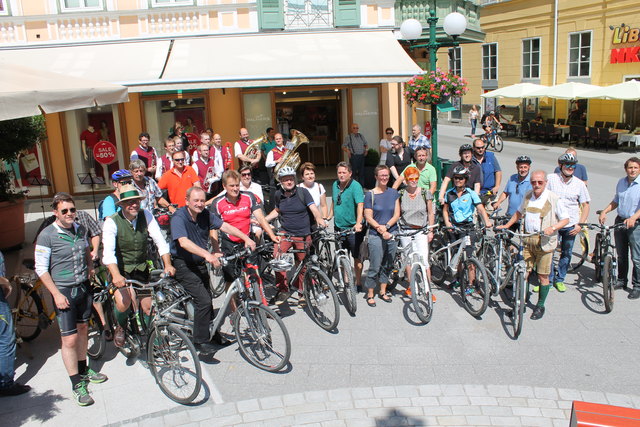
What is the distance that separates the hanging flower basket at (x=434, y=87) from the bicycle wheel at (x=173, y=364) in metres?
7.28

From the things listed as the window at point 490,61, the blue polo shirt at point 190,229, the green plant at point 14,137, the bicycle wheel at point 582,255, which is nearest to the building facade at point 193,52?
the green plant at point 14,137

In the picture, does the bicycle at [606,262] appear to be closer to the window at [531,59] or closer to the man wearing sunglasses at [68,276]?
the man wearing sunglasses at [68,276]

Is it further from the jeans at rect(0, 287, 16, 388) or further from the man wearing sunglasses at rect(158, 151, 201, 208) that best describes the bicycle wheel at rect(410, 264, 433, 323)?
the jeans at rect(0, 287, 16, 388)

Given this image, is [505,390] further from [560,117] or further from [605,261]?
[560,117]

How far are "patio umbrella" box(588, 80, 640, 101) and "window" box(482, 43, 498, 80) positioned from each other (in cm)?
1100

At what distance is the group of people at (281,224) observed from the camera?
5.29 meters

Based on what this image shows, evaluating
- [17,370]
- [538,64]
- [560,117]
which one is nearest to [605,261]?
[17,370]

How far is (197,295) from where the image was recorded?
5562 millimetres

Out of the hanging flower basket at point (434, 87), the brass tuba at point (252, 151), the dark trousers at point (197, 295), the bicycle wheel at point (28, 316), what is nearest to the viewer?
the dark trousers at point (197, 295)

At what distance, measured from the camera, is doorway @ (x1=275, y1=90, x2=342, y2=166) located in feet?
51.0

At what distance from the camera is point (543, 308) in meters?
6.73

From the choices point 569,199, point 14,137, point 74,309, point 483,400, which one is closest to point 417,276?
point 483,400

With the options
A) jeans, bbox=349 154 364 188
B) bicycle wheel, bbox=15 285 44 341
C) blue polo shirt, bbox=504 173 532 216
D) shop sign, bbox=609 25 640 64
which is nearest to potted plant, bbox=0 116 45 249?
bicycle wheel, bbox=15 285 44 341

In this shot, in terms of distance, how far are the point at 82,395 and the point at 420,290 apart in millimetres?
3604
